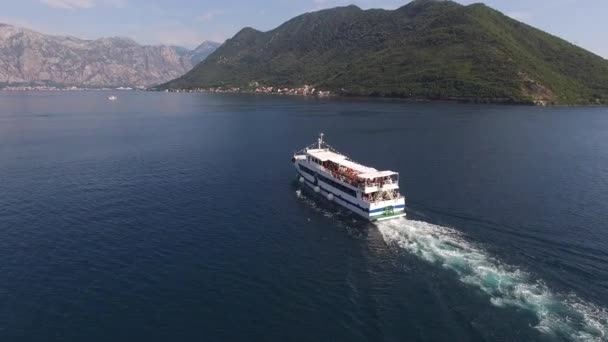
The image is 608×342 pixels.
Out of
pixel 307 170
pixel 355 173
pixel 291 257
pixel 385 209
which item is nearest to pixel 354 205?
pixel 385 209

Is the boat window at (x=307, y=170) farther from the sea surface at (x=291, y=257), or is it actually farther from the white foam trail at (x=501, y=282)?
the white foam trail at (x=501, y=282)

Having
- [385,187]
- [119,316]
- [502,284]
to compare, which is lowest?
[119,316]

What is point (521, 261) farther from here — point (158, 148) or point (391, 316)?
point (158, 148)

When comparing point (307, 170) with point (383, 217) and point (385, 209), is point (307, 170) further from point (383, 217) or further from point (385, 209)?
point (383, 217)

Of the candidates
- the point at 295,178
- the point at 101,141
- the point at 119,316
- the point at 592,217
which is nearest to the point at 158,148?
the point at 101,141

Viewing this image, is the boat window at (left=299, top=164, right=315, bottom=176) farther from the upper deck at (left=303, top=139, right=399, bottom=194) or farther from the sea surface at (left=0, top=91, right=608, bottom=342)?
the sea surface at (left=0, top=91, right=608, bottom=342)

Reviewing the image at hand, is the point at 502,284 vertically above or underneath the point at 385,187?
underneath

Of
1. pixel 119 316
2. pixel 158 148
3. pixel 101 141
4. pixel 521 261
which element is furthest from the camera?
pixel 101 141
